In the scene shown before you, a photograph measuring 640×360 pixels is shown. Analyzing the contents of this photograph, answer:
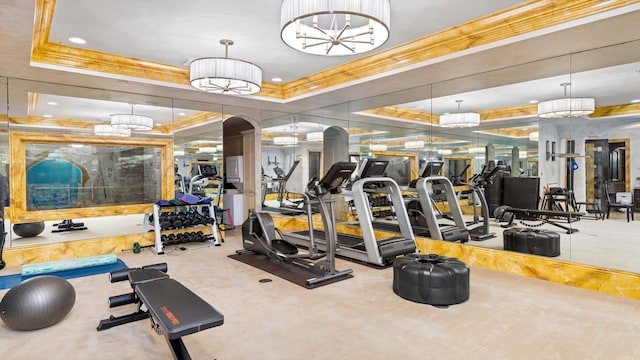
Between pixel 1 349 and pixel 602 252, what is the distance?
500 cm

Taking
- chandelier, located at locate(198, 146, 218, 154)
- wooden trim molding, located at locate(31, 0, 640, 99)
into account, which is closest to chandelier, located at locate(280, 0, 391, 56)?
wooden trim molding, located at locate(31, 0, 640, 99)

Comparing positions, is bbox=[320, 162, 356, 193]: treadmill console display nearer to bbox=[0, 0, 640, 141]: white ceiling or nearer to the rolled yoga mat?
bbox=[0, 0, 640, 141]: white ceiling

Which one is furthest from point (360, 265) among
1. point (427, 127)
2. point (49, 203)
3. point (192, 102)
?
point (49, 203)

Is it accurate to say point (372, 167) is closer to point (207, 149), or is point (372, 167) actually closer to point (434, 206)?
point (434, 206)

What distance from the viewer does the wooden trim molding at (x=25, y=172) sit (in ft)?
14.9

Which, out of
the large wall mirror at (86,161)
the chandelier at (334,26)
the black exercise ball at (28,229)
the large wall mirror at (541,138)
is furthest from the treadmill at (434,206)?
the black exercise ball at (28,229)

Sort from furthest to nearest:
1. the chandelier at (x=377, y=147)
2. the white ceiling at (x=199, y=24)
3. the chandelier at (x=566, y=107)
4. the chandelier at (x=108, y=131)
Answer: the chandelier at (x=377, y=147)
the chandelier at (x=108, y=131)
the chandelier at (x=566, y=107)
the white ceiling at (x=199, y=24)

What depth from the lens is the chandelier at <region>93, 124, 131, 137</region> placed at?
507 cm

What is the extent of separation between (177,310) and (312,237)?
2.20 m

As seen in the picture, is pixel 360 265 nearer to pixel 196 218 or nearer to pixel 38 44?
pixel 196 218

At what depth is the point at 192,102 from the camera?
5914mm

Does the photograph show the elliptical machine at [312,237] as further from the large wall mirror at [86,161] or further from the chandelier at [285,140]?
the chandelier at [285,140]

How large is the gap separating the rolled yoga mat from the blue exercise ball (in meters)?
1.55

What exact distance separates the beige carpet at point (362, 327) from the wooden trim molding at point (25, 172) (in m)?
1.69
